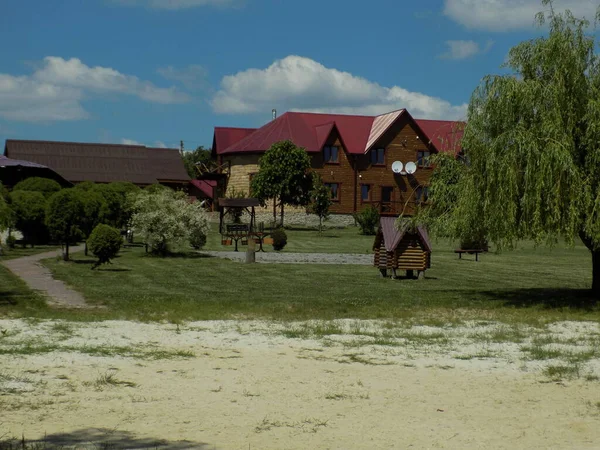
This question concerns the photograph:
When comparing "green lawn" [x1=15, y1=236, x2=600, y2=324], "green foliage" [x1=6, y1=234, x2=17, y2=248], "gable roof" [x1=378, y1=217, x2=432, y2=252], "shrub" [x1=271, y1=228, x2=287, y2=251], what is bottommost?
"green lawn" [x1=15, y1=236, x2=600, y2=324]

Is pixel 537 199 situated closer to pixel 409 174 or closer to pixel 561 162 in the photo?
pixel 561 162

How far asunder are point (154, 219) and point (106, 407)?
28.8 metres

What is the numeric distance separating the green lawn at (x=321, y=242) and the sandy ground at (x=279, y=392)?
29540 millimetres

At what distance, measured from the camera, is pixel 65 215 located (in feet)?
111

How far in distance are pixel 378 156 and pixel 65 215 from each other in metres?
40.7

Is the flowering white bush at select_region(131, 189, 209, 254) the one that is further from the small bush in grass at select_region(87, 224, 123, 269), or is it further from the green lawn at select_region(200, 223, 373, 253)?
the small bush in grass at select_region(87, 224, 123, 269)

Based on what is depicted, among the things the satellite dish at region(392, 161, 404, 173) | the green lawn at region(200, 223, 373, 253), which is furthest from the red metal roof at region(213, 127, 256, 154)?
the satellite dish at region(392, 161, 404, 173)

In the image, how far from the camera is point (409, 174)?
71.2 metres

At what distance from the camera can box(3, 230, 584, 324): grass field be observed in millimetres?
19641

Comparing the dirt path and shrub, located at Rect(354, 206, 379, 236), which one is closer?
the dirt path

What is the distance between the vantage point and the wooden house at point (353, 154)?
6931 centimetres

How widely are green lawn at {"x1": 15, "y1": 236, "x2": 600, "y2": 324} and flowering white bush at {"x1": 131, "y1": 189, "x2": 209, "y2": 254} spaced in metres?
1.42

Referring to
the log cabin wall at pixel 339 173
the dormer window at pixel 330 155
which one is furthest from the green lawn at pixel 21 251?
the dormer window at pixel 330 155

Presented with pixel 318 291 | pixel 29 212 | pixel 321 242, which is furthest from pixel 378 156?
pixel 318 291
